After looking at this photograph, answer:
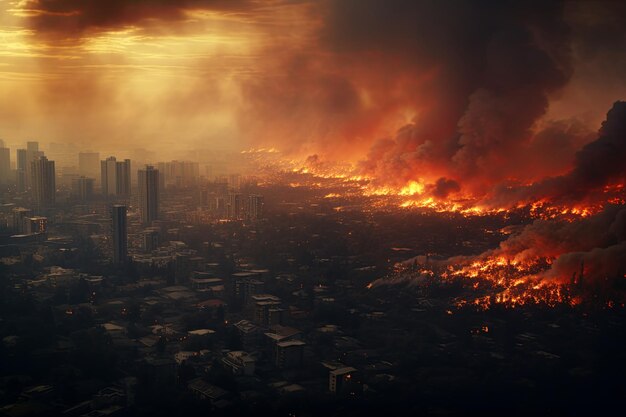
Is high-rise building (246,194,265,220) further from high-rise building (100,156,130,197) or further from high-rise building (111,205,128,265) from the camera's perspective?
high-rise building (111,205,128,265)

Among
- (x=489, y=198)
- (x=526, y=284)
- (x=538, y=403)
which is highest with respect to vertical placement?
(x=489, y=198)

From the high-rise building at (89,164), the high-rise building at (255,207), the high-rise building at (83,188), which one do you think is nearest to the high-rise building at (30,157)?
the high-rise building at (83,188)

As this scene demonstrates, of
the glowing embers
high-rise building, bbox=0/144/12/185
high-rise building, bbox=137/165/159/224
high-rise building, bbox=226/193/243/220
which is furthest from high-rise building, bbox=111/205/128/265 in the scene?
high-rise building, bbox=0/144/12/185

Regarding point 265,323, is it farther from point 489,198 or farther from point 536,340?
point 489,198

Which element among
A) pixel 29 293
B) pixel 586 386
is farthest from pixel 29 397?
pixel 586 386

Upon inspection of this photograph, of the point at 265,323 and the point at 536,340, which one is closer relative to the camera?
the point at 536,340

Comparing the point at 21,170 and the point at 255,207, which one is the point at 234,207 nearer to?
the point at 255,207

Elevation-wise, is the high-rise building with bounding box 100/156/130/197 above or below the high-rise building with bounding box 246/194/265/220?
above

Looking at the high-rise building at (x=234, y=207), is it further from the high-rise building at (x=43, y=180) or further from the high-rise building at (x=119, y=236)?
the high-rise building at (x=43, y=180)
